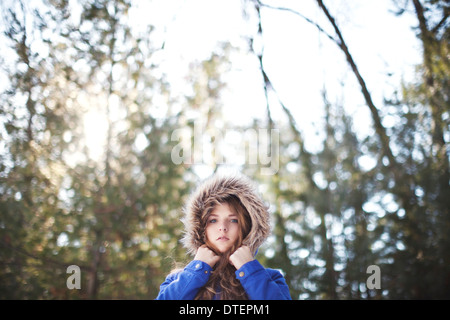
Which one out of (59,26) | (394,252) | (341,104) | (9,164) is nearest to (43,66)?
(59,26)

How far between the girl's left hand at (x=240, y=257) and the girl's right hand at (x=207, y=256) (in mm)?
55

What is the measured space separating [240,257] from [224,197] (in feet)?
0.71

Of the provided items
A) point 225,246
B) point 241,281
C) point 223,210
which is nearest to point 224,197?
point 223,210

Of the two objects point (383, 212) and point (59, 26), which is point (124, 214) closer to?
point (59, 26)

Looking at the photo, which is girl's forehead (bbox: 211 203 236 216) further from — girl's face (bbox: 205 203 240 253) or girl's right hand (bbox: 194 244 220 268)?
girl's right hand (bbox: 194 244 220 268)

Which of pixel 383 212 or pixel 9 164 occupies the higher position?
pixel 9 164

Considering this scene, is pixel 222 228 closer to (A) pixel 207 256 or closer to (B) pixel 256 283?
(A) pixel 207 256

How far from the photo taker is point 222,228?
1.11m

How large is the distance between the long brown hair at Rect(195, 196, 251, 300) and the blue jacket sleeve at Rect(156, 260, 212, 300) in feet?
0.10

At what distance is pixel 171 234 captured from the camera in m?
3.67

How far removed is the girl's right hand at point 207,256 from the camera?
1.05 meters

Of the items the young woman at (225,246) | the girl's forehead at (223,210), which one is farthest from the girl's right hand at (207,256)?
the girl's forehead at (223,210)

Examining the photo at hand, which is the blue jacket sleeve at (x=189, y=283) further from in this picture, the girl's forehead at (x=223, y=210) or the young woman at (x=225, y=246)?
the girl's forehead at (x=223, y=210)
